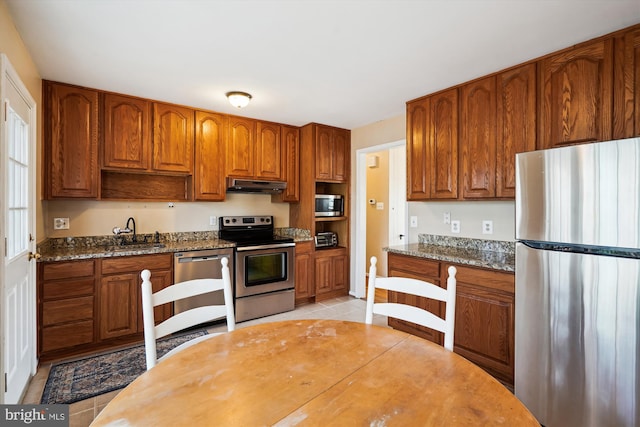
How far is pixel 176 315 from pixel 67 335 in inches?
80.7

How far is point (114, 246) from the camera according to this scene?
10.5ft

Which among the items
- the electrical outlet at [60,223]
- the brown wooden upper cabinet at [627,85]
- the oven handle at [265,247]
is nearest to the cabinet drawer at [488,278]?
the brown wooden upper cabinet at [627,85]

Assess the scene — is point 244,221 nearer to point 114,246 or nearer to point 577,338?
point 114,246

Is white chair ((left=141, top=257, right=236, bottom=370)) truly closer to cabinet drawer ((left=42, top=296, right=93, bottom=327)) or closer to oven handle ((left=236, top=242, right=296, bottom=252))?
cabinet drawer ((left=42, top=296, right=93, bottom=327))

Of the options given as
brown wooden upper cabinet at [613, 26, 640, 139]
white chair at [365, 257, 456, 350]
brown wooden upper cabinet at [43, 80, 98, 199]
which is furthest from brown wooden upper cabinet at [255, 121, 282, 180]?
brown wooden upper cabinet at [613, 26, 640, 139]

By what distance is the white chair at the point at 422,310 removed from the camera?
4.38ft

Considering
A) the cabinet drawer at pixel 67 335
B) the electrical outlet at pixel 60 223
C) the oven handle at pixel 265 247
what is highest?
→ the electrical outlet at pixel 60 223

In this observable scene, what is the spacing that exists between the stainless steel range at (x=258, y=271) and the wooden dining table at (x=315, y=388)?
90.5 inches

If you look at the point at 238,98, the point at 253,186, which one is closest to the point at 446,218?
the point at 253,186

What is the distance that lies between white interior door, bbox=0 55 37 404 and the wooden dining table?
4.68 feet

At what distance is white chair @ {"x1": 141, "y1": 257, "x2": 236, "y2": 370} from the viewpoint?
1244 millimetres

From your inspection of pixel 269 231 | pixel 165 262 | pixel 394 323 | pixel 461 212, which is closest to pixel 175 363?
pixel 165 262

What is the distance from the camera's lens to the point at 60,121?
9.25ft

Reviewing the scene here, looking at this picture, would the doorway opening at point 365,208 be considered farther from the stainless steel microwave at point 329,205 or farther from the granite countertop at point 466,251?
the granite countertop at point 466,251
